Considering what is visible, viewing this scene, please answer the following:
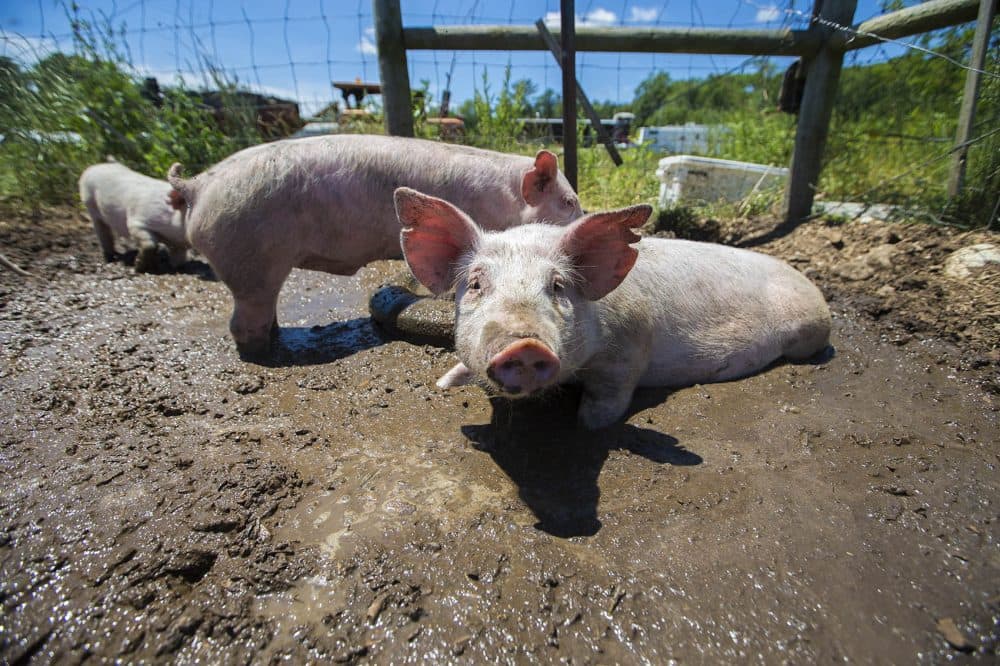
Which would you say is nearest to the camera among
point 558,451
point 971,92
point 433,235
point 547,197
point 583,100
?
point 558,451

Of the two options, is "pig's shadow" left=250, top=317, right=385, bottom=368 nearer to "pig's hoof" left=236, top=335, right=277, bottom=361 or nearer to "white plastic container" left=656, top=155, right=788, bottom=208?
"pig's hoof" left=236, top=335, right=277, bottom=361

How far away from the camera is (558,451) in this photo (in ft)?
8.02

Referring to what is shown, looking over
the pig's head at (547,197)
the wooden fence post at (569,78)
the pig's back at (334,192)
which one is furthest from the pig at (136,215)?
the wooden fence post at (569,78)

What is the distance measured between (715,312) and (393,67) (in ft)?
13.5

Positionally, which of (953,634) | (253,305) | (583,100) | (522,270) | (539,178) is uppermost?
(583,100)

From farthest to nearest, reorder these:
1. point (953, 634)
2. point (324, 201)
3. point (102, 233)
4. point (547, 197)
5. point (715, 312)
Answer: point (102, 233)
point (547, 197)
point (324, 201)
point (715, 312)
point (953, 634)

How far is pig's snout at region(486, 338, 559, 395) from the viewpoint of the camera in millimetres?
1786

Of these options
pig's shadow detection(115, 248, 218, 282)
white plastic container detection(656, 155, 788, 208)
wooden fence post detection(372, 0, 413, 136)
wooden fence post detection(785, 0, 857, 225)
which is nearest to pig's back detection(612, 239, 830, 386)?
wooden fence post detection(785, 0, 857, 225)

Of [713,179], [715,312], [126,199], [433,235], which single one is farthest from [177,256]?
[713,179]

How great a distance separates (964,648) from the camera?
1.44 m

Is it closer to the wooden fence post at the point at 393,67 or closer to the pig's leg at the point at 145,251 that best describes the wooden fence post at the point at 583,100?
the wooden fence post at the point at 393,67

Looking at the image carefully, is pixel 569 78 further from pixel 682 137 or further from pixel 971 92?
pixel 682 137

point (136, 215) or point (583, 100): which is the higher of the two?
point (583, 100)

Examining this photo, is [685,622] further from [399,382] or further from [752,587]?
[399,382]
